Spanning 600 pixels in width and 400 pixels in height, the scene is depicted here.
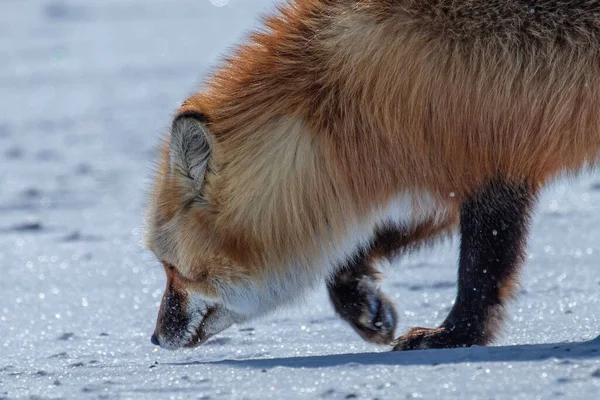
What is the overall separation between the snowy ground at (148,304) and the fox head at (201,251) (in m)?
0.16

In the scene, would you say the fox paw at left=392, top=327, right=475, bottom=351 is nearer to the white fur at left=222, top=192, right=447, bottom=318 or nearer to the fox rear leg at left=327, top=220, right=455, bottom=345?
the fox rear leg at left=327, top=220, right=455, bottom=345

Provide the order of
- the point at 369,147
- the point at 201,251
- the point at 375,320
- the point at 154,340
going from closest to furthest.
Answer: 1. the point at 369,147
2. the point at 201,251
3. the point at 154,340
4. the point at 375,320

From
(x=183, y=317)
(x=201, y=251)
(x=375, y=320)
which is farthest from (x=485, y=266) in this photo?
(x=183, y=317)

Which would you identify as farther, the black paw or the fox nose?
the black paw

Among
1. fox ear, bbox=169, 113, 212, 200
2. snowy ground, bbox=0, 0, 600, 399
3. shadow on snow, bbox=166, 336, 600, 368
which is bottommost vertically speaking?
snowy ground, bbox=0, 0, 600, 399

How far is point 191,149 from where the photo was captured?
4.46 metres

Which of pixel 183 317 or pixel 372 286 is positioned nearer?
pixel 183 317

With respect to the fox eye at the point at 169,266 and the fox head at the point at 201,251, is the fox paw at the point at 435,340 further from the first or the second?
the fox eye at the point at 169,266

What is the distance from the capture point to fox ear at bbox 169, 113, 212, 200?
14.4 feet

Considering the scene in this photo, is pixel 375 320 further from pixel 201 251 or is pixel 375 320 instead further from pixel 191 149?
pixel 191 149

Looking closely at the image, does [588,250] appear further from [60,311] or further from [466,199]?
[60,311]

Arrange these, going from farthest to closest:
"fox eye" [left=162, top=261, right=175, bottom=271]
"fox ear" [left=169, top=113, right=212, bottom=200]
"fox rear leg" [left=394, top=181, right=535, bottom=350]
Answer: "fox eye" [left=162, top=261, right=175, bottom=271] → "fox rear leg" [left=394, top=181, right=535, bottom=350] → "fox ear" [left=169, top=113, right=212, bottom=200]

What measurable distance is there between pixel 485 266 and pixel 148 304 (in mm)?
1846

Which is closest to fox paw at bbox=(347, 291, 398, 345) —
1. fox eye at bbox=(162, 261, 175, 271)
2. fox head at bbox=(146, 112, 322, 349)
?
fox head at bbox=(146, 112, 322, 349)
